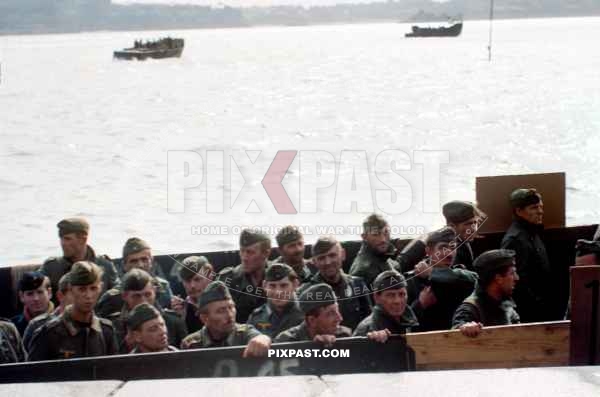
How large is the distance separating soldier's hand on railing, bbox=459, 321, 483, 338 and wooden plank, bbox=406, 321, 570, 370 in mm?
29

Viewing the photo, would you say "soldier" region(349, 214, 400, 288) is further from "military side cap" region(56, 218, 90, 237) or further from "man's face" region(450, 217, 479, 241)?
"military side cap" region(56, 218, 90, 237)

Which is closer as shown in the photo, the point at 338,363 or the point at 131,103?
the point at 338,363

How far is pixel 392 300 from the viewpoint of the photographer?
591cm

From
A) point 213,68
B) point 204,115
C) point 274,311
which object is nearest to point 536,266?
point 274,311

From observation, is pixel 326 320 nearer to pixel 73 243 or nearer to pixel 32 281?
pixel 32 281

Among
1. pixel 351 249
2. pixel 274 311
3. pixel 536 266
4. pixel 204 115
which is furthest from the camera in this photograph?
pixel 204 115

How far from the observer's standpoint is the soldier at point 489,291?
6.11 m

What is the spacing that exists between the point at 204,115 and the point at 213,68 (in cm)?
4455

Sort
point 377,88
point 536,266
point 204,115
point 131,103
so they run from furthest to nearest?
1. point 377,88
2. point 131,103
3. point 204,115
4. point 536,266

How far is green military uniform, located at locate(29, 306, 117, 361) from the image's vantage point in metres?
5.86

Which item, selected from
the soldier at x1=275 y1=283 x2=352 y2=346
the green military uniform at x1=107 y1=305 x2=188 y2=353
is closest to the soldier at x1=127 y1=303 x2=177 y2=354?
the green military uniform at x1=107 y1=305 x2=188 y2=353

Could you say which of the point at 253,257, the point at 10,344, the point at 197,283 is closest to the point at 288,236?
the point at 253,257

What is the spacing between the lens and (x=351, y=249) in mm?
8211

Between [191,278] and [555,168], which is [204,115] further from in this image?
[191,278]
